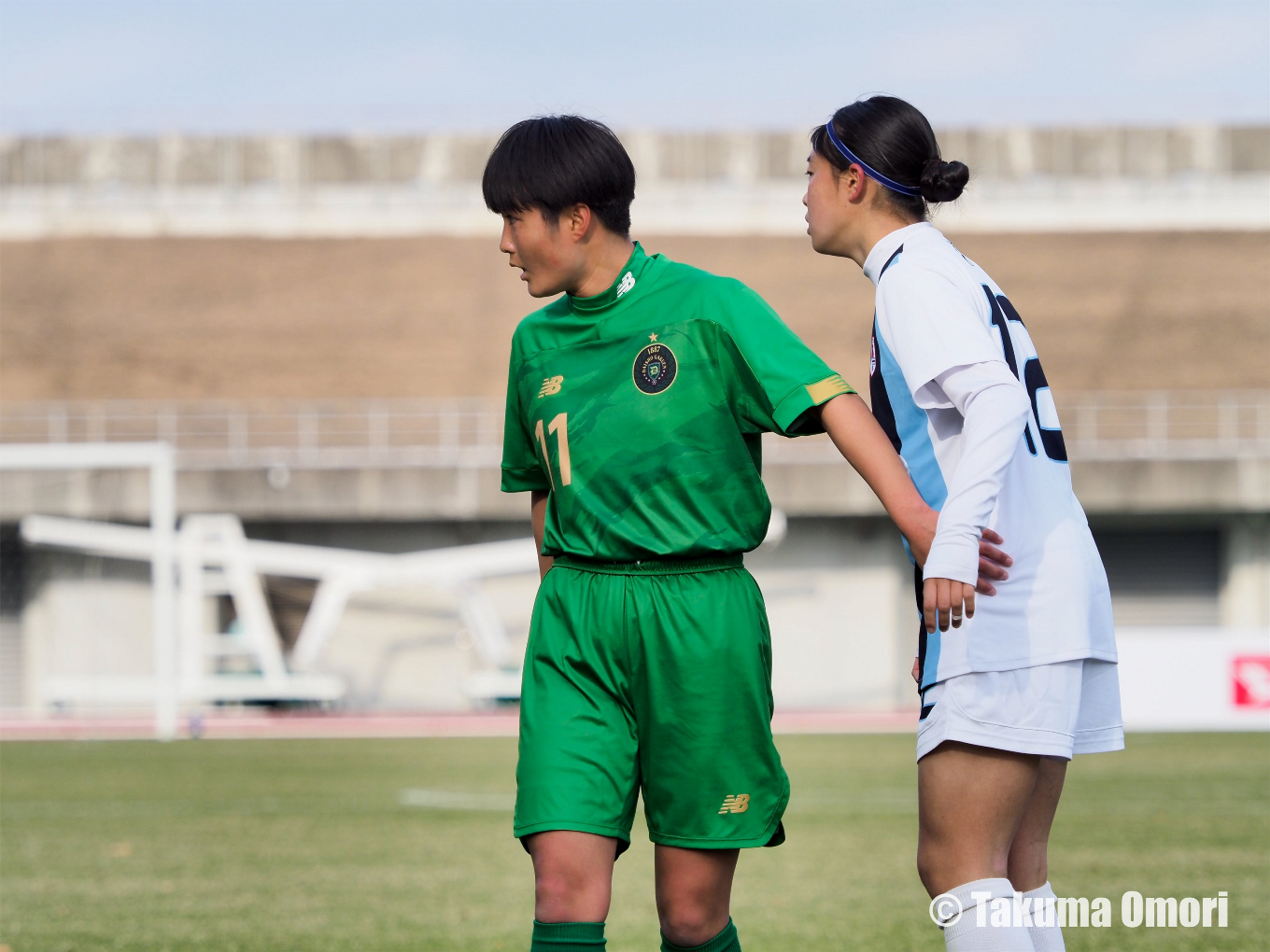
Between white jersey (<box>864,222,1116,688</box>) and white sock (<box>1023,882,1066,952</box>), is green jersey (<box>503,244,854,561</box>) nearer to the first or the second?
white jersey (<box>864,222,1116,688</box>)

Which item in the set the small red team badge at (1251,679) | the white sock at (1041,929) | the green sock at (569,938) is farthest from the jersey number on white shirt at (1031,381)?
the small red team badge at (1251,679)

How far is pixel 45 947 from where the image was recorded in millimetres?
5691

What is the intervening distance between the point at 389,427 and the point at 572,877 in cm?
2770

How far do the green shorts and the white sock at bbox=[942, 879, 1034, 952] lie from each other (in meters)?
0.43

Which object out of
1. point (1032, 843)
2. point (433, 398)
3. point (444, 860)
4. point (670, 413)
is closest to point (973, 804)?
point (1032, 843)

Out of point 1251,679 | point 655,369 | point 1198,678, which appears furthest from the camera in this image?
point 1198,678

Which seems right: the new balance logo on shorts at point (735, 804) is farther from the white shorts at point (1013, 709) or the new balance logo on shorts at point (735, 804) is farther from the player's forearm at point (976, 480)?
the player's forearm at point (976, 480)

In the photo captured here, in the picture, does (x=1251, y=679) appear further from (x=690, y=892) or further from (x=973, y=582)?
(x=973, y=582)

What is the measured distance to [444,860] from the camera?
813cm

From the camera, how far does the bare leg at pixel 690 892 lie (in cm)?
326

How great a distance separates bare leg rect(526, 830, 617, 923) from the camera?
3.15 metres

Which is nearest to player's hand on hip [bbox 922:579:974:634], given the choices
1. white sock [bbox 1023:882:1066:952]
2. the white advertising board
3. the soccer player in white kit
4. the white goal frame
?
the soccer player in white kit

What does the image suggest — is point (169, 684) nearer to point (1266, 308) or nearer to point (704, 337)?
point (704, 337)

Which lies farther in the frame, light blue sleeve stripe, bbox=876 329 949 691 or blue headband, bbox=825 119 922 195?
blue headband, bbox=825 119 922 195
